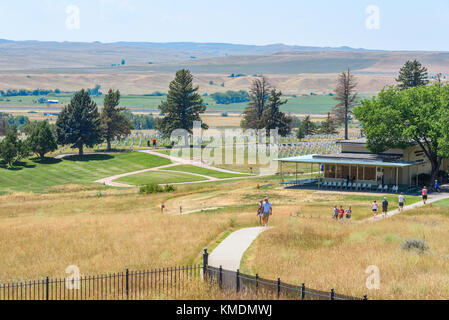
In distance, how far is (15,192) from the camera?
213 ft

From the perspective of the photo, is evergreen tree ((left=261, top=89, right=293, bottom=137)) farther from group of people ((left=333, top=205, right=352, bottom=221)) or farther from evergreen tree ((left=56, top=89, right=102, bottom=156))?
group of people ((left=333, top=205, right=352, bottom=221))

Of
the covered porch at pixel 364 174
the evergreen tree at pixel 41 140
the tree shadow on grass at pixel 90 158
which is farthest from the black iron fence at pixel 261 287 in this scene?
the tree shadow on grass at pixel 90 158

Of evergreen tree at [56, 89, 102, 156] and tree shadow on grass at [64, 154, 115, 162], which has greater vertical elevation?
evergreen tree at [56, 89, 102, 156]

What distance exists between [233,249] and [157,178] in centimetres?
4900

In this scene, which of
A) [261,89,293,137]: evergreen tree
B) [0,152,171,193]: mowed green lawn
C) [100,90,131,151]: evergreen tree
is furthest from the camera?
[261,89,293,137]: evergreen tree

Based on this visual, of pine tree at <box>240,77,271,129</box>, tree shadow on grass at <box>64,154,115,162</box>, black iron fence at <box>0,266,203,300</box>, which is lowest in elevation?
tree shadow on grass at <box>64,154,115,162</box>

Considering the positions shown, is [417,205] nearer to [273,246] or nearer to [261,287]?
[273,246]

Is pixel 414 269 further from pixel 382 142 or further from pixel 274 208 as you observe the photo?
pixel 382 142

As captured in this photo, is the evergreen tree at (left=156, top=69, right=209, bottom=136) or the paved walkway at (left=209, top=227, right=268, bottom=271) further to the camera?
the evergreen tree at (left=156, top=69, right=209, bottom=136)

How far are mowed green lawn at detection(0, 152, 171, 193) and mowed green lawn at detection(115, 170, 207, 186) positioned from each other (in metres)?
4.36

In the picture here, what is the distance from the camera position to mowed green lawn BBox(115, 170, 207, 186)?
72.1 m

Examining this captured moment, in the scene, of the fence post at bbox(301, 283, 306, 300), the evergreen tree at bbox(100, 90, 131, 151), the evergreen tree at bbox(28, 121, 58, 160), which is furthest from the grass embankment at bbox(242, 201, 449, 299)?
the evergreen tree at bbox(100, 90, 131, 151)
